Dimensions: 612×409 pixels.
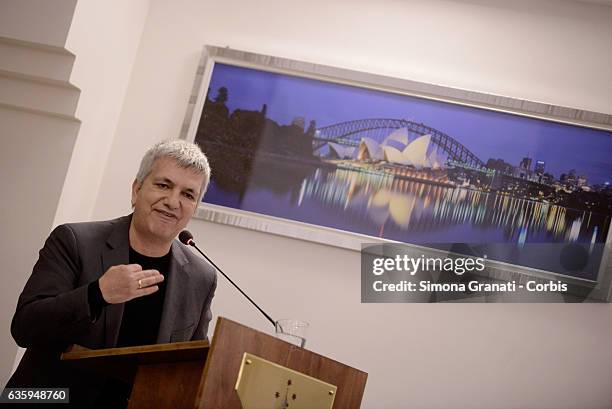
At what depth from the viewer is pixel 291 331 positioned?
2.78m

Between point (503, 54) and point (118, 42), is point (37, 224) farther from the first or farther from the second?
point (503, 54)

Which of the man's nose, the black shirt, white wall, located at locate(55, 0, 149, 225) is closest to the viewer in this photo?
the black shirt

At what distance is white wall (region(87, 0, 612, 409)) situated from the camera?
390 cm

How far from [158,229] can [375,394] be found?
191cm

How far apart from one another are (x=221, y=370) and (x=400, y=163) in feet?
8.46

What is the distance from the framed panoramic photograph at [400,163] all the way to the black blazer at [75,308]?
1.57 m

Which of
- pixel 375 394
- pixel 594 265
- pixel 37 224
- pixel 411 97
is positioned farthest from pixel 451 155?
pixel 37 224

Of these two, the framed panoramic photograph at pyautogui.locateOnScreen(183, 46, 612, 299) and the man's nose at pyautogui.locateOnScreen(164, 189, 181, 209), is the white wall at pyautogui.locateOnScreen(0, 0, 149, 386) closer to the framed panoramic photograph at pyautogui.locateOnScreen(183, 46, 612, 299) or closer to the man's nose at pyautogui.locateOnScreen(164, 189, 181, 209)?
the framed panoramic photograph at pyautogui.locateOnScreen(183, 46, 612, 299)

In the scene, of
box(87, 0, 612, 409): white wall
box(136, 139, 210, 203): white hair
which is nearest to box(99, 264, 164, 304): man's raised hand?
box(136, 139, 210, 203): white hair

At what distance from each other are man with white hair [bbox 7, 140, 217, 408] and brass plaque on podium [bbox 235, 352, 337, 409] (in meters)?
0.36

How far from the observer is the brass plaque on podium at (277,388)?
1.84 m

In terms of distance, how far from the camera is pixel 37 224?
149 inches

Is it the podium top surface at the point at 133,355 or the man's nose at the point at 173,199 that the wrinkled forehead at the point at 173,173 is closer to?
the man's nose at the point at 173,199

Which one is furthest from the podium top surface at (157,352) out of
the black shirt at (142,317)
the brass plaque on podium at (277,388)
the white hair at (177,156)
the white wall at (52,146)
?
the white wall at (52,146)
